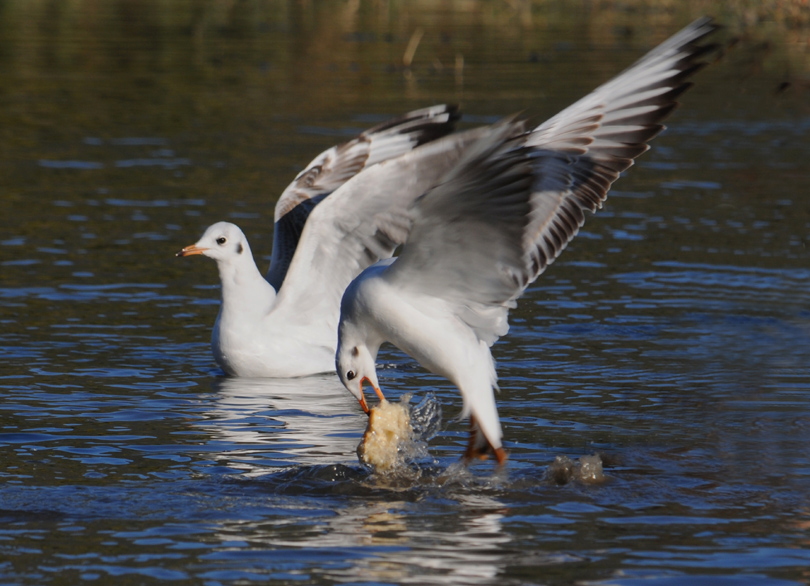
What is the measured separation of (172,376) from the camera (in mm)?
8820

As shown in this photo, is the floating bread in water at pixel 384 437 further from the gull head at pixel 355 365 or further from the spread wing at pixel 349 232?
the spread wing at pixel 349 232

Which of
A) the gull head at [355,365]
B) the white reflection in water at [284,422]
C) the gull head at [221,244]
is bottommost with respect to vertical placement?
the white reflection in water at [284,422]

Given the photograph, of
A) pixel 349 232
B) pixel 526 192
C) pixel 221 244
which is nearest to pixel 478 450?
pixel 526 192

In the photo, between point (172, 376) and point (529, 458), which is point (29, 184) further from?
point (529, 458)

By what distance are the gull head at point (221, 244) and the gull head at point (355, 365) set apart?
6.95 feet

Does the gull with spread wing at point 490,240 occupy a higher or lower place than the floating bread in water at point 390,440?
higher

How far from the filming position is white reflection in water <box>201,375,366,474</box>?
7.08 metres

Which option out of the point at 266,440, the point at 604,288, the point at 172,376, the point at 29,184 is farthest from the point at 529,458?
the point at 29,184

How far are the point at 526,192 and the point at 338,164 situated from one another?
13.0 ft

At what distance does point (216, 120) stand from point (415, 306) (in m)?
12.9

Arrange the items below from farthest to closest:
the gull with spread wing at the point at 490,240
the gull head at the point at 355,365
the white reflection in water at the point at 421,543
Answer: the gull head at the point at 355,365
the gull with spread wing at the point at 490,240
the white reflection in water at the point at 421,543

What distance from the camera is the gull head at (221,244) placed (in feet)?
29.4

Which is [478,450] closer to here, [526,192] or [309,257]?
[526,192]

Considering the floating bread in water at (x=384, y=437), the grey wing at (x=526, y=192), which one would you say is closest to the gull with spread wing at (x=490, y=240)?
the grey wing at (x=526, y=192)
